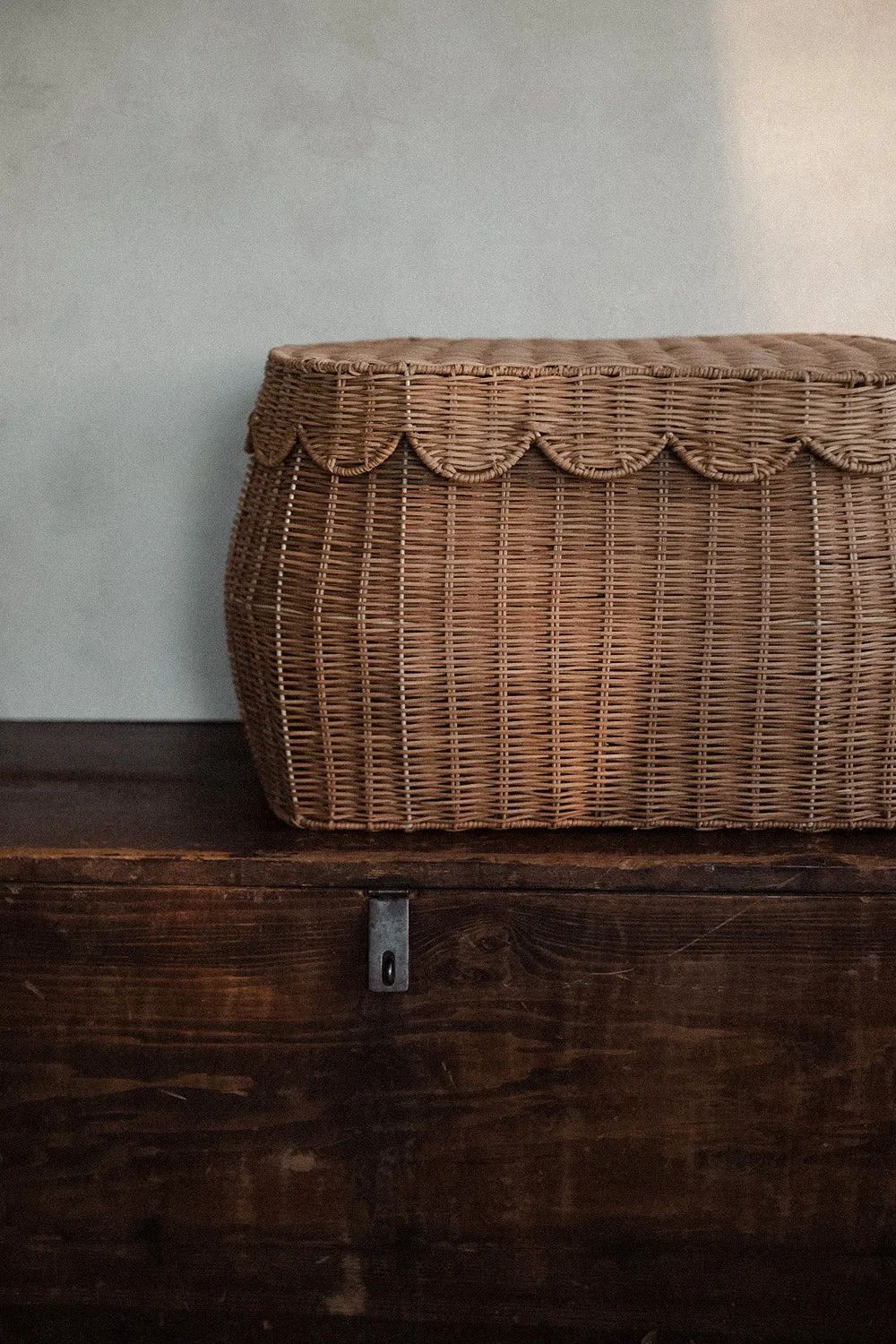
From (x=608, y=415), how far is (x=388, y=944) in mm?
442

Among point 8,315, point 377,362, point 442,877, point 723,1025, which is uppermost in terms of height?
point 8,315

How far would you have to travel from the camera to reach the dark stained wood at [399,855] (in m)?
0.95

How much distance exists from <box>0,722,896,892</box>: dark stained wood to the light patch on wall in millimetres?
652

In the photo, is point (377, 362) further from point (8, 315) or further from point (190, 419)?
point (8, 315)

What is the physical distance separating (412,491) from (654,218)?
591 millimetres

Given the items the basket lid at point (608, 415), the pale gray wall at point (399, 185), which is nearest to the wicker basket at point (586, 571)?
the basket lid at point (608, 415)

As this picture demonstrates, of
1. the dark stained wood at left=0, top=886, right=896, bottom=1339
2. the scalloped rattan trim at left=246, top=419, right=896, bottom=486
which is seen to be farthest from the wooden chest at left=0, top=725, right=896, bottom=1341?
the scalloped rattan trim at left=246, top=419, right=896, bottom=486

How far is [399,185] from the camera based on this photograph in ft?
4.47

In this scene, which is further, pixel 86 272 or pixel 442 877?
pixel 86 272

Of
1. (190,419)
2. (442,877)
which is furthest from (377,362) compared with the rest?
(190,419)

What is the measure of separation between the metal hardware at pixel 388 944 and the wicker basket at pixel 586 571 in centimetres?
10

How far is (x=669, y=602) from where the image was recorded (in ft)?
3.19

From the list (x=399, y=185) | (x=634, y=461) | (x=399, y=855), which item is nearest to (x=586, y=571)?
(x=634, y=461)

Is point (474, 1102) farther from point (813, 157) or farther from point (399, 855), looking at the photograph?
point (813, 157)
